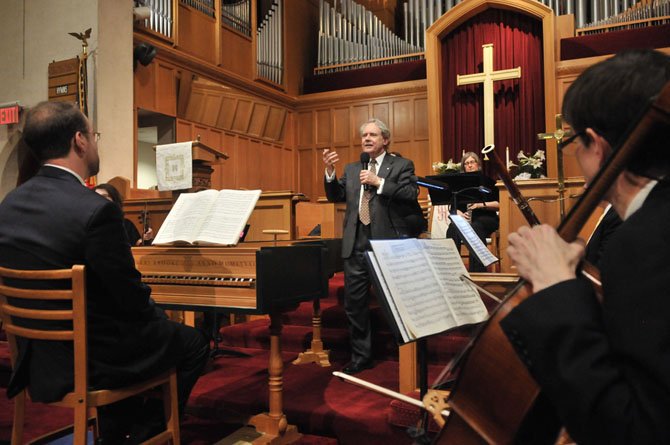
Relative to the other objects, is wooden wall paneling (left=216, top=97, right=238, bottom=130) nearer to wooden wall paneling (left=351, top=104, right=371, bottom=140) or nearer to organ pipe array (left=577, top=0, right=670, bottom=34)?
wooden wall paneling (left=351, top=104, right=371, bottom=140)

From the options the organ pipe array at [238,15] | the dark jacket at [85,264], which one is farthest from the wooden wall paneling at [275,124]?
the dark jacket at [85,264]

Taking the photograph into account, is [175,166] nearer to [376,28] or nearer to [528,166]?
[528,166]

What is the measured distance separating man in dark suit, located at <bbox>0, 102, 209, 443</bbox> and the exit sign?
16.5 ft

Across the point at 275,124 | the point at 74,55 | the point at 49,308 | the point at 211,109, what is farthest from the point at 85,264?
the point at 275,124

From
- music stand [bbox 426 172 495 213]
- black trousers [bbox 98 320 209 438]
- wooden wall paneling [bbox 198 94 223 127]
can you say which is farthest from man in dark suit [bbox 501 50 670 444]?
wooden wall paneling [bbox 198 94 223 127]

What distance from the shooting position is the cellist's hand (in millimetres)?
926

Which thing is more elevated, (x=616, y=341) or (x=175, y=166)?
(x=175, y=166)

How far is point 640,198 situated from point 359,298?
290 cm

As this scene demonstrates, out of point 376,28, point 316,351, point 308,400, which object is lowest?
point 308,400

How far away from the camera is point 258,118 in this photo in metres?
9.82

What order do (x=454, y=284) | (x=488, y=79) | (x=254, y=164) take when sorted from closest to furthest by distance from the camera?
(x=454, y=284) → (x=488, y=79) → (x=254, y=164)

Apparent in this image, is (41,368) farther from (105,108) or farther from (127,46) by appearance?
(127,46)

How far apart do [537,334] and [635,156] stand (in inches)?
13.0

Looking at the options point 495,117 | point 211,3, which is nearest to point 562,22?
point 495,117
